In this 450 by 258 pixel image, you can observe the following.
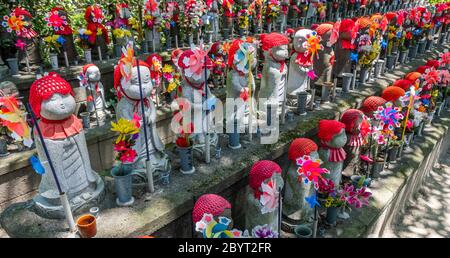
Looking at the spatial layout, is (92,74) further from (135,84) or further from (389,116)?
(389,116)

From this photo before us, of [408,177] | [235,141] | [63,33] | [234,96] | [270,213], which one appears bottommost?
[408,177]

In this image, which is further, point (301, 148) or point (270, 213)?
point (301, 148)

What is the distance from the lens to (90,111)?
5211 mm

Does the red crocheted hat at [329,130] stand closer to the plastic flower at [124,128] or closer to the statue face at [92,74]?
the plastic flower at [124,128]

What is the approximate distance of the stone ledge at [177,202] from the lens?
2.86 m

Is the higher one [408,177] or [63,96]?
[63,96]

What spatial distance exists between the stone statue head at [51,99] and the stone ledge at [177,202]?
93cm

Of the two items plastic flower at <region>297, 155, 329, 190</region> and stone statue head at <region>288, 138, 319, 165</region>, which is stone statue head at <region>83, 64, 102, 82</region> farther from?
plastic flower at <region>297, 155, 329, 190</region>

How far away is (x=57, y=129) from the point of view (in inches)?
110
